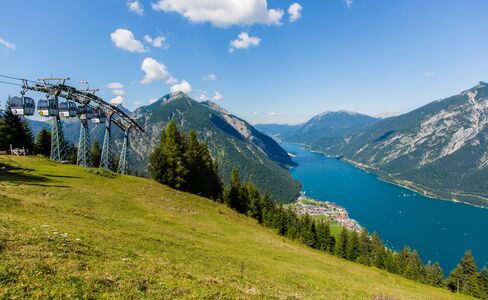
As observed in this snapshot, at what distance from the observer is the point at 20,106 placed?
160ft

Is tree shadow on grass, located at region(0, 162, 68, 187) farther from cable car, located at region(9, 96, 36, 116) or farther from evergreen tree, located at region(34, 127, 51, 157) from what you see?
evergreen tree, located at region(34, 127, 51, 157)

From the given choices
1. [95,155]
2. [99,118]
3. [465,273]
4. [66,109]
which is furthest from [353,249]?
[66,109]

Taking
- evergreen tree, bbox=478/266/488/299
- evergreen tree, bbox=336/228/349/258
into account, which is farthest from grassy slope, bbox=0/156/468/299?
evergreen tree, bbox=478/266/488/299

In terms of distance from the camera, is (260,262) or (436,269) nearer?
(260,262)

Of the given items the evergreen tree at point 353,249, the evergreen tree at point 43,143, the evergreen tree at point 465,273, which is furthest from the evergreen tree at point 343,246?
the evergreen tree at point 43,143

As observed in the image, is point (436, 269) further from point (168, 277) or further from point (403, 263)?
point (168, 277)

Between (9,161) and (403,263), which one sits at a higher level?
(9,161)

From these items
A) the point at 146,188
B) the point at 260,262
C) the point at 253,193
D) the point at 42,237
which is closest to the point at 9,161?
the point at 146,188

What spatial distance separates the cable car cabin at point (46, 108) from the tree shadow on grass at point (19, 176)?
45.8ft

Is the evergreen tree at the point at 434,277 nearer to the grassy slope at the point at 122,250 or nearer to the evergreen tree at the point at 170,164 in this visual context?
the grassy slope at the point at 122,250

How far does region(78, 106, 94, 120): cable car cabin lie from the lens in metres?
63.7

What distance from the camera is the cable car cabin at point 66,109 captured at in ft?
193

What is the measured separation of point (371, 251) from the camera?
376ft

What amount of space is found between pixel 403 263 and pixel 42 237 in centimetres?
11443
